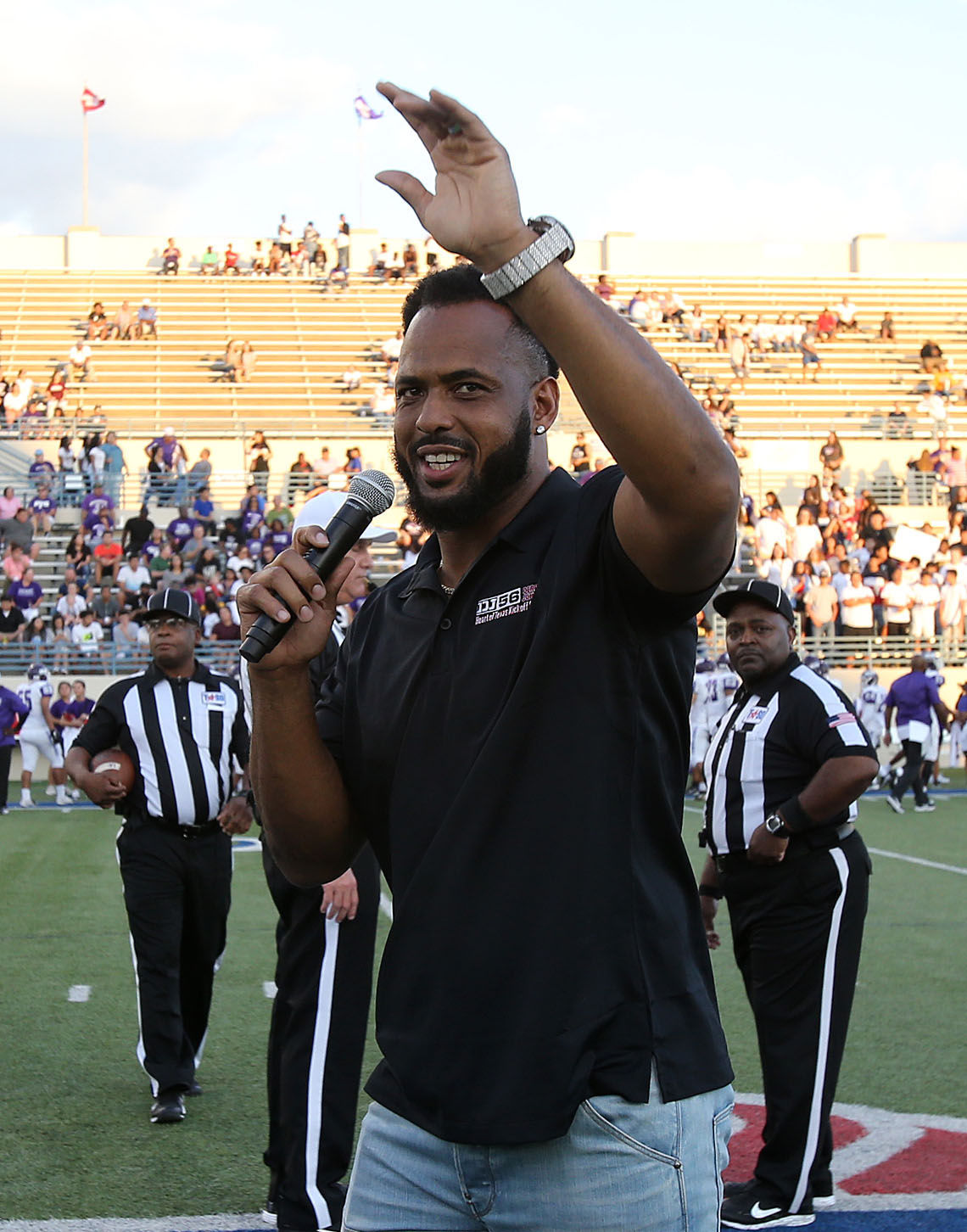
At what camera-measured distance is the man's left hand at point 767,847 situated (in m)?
4.38

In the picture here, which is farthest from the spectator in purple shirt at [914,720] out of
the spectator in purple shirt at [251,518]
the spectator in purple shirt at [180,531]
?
the spectator in purple shirt at [180,531]

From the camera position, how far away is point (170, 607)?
18.9 feet

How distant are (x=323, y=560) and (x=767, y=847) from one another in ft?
8.74

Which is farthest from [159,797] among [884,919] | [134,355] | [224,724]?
[134,355]

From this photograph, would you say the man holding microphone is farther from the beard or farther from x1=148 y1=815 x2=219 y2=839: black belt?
x1=148 y1=815 x2=219 y2=839: black belt

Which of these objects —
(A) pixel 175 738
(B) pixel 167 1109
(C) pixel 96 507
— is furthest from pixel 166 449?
(B) pixel 167 1109

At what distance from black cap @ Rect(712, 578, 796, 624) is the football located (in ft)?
7.48

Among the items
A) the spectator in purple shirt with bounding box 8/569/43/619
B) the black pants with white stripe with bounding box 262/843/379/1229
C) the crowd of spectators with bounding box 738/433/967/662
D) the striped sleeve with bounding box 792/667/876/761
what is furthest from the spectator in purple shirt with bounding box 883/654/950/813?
the black pants with white stripe with bounding box 262/843/379/1229

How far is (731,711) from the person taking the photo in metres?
4.80

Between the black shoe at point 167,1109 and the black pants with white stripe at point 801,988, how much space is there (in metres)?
2.02

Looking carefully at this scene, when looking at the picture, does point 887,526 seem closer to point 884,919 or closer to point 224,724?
point 884,919

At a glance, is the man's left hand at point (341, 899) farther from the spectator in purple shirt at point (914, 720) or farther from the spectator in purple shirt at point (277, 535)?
the spectator in purple shirt at point (277, 535)

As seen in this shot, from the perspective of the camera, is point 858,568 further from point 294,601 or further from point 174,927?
point 294,601

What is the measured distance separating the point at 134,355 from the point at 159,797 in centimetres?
2710
